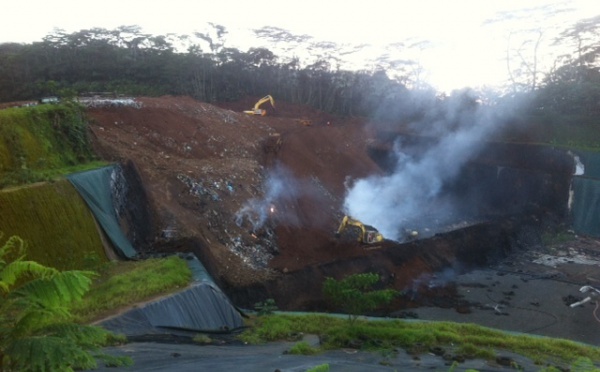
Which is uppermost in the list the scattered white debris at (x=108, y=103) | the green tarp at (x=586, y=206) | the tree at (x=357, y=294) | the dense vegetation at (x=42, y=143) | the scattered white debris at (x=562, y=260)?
the scattered white debris at (x=108, y=103)

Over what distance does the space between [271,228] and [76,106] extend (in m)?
7.93

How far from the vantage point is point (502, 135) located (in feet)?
105

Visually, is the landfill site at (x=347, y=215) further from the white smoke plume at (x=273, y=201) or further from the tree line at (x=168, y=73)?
the tree line at (x=168, y=73)

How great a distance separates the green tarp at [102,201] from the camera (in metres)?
14.2

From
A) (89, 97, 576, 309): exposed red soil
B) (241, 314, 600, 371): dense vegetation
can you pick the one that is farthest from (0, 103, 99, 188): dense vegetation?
(241, 314, 600, 371): dense vegetation

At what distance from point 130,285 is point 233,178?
10978mm

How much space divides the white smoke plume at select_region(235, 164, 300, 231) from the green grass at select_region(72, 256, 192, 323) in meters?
7.18

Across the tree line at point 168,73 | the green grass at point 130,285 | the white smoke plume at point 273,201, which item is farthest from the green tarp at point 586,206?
the green grass at point 130,285

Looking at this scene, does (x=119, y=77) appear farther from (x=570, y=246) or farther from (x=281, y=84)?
(x=570, y=246)

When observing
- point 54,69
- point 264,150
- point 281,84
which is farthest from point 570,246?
point 54,69

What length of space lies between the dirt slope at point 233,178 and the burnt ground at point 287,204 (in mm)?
57

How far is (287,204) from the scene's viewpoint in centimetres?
2297

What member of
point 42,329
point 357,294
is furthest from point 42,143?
point 42,329

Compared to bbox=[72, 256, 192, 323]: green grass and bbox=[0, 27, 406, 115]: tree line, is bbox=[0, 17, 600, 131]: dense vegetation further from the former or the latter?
bbox=[72, 256, 192, 323]: green grass
